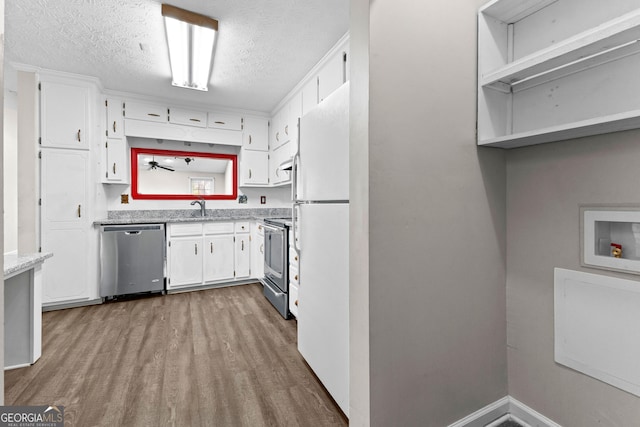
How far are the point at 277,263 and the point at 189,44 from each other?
2.13 m

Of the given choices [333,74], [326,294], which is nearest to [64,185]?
[333,74]

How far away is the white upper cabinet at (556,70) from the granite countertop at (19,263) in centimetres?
268

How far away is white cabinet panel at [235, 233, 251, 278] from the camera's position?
156 inches

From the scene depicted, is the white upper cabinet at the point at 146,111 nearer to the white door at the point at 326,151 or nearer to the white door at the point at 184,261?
the white door at the point at 184,261

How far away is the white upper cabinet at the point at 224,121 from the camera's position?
159 inches

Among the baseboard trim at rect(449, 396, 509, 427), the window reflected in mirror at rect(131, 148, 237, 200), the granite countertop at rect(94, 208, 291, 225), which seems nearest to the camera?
the baseboard trim at rect(449, 396, 509, 427)

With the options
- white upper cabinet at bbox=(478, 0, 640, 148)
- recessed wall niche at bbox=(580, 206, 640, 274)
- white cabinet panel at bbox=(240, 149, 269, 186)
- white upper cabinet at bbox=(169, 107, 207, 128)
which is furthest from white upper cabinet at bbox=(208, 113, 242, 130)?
recessed wall niche at bbox=(580, 206, 640, 274)

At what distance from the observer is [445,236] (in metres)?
1.32

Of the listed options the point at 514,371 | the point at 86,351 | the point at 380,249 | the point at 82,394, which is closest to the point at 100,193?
the point at 86,351

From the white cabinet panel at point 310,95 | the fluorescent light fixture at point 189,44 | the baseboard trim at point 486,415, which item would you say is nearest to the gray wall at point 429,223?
the baseboard trim at point 486,415

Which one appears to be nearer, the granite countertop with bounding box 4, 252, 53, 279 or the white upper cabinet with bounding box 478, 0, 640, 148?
the white upper cabinet with bounding box 478, 0, 640, 148

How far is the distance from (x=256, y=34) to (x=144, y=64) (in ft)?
4.37

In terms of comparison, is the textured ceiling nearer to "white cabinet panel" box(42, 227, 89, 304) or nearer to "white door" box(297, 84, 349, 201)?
"white door" box(297, 84, 349, 201)

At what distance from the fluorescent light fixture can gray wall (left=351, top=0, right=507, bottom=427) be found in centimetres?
152
